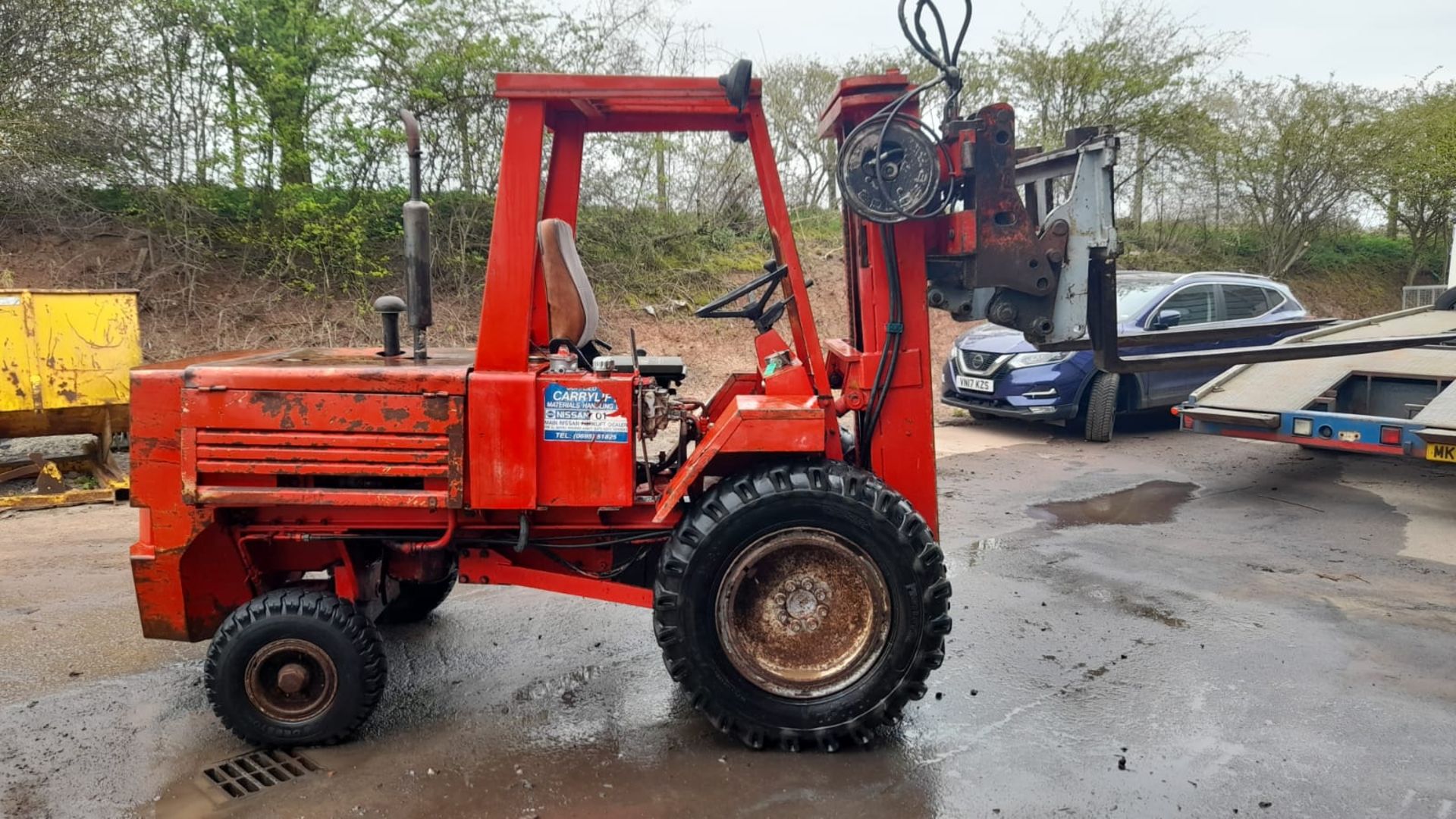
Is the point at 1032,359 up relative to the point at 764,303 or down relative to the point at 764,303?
down

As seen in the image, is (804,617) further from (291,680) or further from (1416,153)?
(1416,153)

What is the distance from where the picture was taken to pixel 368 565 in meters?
3.91

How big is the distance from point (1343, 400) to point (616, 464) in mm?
7160

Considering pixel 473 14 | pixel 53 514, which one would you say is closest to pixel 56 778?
pixel 53 514

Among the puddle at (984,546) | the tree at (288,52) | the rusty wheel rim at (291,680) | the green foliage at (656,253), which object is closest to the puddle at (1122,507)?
the puddle at (984,546)

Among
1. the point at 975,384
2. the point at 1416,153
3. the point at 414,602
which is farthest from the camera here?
the point at 1416,153

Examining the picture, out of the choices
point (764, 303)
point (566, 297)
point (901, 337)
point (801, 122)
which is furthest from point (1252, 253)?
point (566, 297)

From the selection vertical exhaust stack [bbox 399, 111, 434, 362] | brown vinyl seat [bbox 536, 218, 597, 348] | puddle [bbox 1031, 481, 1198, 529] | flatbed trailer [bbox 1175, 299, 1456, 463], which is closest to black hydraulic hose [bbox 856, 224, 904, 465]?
brown vinyl seat [bbox 536, 218, 597, 348]

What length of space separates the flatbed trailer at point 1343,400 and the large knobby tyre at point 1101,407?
1.75m

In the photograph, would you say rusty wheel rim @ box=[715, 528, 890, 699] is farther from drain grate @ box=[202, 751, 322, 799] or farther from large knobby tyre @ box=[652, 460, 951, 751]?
drain grate @ box=[202, 751, 322, 799]

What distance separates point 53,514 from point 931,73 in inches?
597

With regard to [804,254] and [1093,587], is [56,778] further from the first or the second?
[804,254]

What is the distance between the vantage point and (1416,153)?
18.9 m

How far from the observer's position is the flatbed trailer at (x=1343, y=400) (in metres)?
6.74
